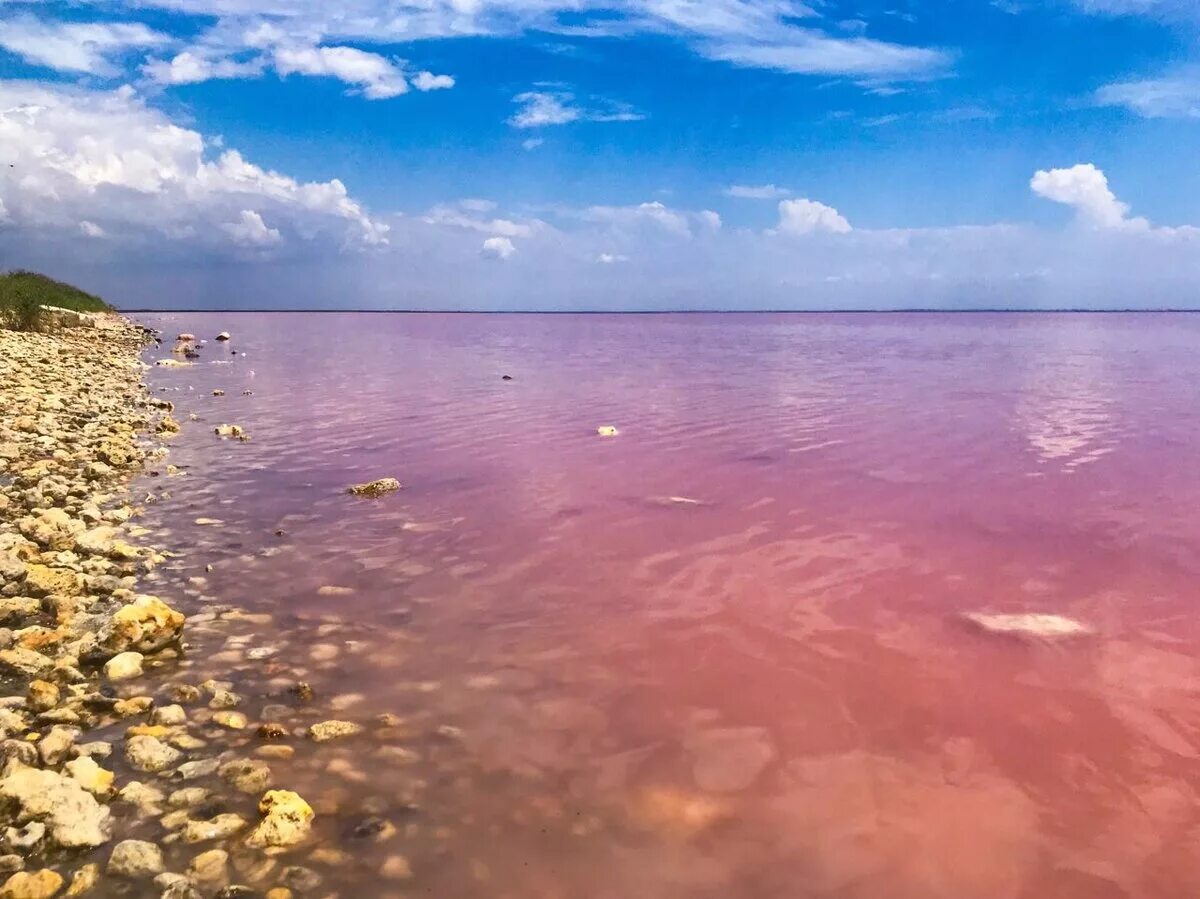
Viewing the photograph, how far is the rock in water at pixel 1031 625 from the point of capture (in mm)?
7508

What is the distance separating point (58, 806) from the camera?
4.36m

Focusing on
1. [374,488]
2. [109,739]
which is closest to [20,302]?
[374,488]

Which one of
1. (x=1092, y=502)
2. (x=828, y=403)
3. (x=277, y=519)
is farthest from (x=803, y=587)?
(x=828, y=403)

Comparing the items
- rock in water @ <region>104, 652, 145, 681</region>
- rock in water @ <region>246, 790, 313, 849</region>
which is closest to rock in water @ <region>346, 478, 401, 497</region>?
rock in water @ <region>104, 652, 145, 681</region>

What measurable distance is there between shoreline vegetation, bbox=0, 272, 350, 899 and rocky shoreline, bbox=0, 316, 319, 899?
10 mm

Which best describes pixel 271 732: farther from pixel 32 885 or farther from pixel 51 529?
pixel 51 529

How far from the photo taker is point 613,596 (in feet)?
27.8

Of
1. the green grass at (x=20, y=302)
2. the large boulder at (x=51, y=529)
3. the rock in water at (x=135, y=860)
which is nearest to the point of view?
the rock in water at (x=135, y=860)

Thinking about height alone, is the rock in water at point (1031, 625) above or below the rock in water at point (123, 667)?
below

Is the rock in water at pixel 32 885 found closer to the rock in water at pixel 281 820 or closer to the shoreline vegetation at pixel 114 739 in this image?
Answer: the shoreline vegetation at pixel 114 739

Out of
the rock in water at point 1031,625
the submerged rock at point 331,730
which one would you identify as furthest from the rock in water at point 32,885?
the rock in water at point 1031,625

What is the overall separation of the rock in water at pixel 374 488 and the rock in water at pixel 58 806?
820 centimetres

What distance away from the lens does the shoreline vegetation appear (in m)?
4.12

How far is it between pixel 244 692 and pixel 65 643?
63.6 inches
